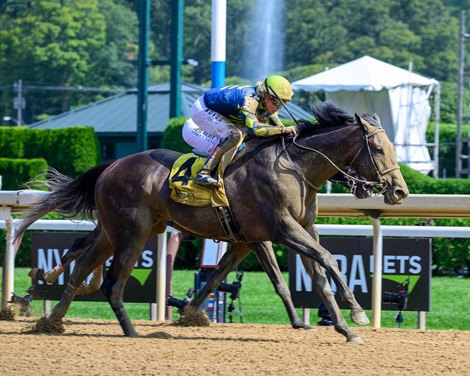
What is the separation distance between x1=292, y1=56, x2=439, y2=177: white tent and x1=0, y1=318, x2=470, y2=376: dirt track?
634 inches

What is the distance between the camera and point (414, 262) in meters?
8.09

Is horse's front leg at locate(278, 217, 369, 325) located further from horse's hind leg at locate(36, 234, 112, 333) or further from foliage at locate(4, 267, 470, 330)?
foliage at locate(4, 267, 470, 330)

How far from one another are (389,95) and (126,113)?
899 cm

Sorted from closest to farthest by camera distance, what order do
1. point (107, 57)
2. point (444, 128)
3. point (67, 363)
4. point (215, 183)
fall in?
point (67, 363) < point (215, 183) < point (444, 128) < point (107, 57)

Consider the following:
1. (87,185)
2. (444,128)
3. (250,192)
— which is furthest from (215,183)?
(444,128)

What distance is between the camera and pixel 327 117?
277 inches

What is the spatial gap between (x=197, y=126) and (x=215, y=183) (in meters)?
0.60

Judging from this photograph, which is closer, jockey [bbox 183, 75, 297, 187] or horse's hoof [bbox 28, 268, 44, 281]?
jockey [bbox 183, 75, 297, 187]

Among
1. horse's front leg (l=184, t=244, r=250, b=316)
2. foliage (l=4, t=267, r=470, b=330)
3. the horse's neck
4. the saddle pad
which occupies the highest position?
the horse's neck

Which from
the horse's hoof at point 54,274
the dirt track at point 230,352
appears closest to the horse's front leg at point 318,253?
the dirt track at point 230,352

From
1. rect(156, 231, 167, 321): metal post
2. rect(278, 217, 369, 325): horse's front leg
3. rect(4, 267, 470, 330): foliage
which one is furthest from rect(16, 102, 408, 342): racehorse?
rect(4, 267, 470, 330): foliage

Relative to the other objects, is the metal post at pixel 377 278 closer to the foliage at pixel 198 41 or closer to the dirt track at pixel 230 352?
the dirt track at pixel 230 352

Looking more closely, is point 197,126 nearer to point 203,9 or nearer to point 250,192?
point 250,192

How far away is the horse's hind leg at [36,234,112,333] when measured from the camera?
7.31 metres
